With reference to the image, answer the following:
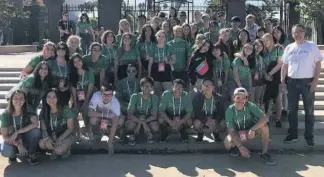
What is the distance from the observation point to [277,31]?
7.66m

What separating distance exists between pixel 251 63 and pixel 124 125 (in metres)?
2.45

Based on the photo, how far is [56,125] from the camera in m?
6.31

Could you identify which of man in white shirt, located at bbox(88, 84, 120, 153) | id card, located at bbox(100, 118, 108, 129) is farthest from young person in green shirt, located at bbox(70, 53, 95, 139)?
id card, located at bbox(100, 118, 108, 129)

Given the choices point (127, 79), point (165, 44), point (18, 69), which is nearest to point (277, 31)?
point (165, 44)

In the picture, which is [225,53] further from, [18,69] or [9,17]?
[9,17]

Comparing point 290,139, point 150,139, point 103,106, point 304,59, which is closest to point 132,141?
point 150,139

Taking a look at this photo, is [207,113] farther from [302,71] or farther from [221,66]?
[302,71]

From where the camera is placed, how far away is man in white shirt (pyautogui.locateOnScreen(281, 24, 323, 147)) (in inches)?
260

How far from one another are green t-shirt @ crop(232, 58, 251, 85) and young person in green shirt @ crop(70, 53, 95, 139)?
2.45m

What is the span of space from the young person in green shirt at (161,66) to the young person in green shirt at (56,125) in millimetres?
1927

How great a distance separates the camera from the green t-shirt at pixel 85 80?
698 centimetres

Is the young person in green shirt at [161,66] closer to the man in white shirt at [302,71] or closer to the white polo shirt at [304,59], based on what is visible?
the man in white shirt at [302,71]

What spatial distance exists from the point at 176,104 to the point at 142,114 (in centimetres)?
58

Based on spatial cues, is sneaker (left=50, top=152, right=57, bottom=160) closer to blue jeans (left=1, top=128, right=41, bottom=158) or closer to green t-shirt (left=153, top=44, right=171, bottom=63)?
blue jeans (left=1, top=128, right=41, bottom=158)
